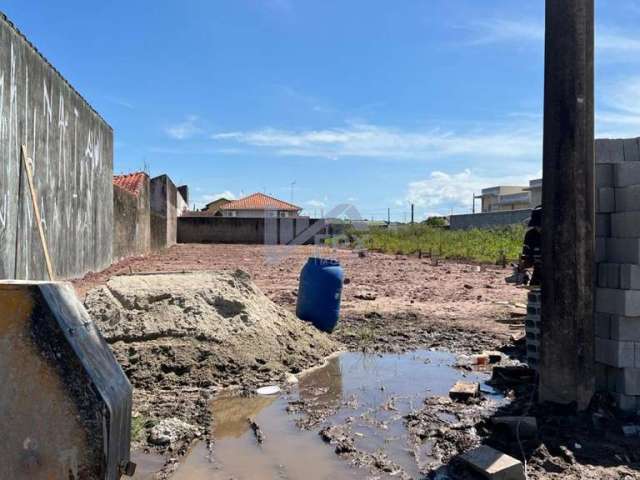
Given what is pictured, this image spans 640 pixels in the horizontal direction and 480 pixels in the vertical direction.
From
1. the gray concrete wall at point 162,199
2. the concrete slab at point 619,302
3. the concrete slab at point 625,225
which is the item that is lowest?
the concrete slab at point 619,302

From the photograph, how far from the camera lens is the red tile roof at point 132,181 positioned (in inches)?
825

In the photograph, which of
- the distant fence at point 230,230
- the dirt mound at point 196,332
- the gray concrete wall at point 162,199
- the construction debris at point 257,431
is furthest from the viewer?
the distant fence at point 230,230

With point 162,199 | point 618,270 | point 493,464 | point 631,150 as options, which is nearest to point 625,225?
point 618,270

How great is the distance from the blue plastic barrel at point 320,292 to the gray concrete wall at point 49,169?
11.9 feet

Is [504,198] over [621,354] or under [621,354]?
over

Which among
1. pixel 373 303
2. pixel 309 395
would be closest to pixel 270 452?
pixel 309 395

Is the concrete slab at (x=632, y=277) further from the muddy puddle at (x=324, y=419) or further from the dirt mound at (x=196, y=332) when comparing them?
the dirt mound at (x=196, y=332)

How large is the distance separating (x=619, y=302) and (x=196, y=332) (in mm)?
3646

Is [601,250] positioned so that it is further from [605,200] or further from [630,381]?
[630,381]

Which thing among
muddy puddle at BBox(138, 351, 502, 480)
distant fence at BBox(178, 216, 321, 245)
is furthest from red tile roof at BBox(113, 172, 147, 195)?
muddy puddle at BBox(138, 351, 502, 480)

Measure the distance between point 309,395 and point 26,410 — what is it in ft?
10.0

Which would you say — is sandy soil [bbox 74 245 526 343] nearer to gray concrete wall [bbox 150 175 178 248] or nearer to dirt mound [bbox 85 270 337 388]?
dirt mound [bbox 85 270 337 388]

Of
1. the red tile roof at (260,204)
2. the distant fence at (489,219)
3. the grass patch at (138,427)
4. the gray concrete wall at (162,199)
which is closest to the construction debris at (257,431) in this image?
the grass patch at (138,427)

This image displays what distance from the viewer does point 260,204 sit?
174 feet
